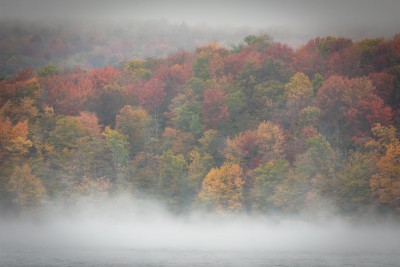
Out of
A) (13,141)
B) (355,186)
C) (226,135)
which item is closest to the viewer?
(355,186)

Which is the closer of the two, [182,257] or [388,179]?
[182,257]

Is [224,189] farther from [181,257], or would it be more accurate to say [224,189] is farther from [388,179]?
[181,257]

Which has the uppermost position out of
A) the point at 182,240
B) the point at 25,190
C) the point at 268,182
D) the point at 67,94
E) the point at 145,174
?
the point at 67,94

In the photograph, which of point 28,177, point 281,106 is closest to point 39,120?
point 28,177

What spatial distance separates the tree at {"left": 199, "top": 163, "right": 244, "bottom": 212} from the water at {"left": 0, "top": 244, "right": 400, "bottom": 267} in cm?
2500

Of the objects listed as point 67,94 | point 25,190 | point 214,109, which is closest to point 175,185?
point 214,109

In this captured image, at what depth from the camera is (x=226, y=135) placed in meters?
137

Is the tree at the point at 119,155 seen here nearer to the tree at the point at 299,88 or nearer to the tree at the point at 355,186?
the tree at the point at 299,88

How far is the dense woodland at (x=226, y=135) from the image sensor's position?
11088cm

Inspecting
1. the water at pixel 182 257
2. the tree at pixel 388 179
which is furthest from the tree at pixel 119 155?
the tree at pixel 388 179

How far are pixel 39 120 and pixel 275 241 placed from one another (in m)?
57.0

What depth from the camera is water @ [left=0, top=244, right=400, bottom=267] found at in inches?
2913

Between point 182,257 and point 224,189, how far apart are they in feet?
119

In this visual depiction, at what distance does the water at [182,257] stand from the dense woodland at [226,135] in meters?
23.0
